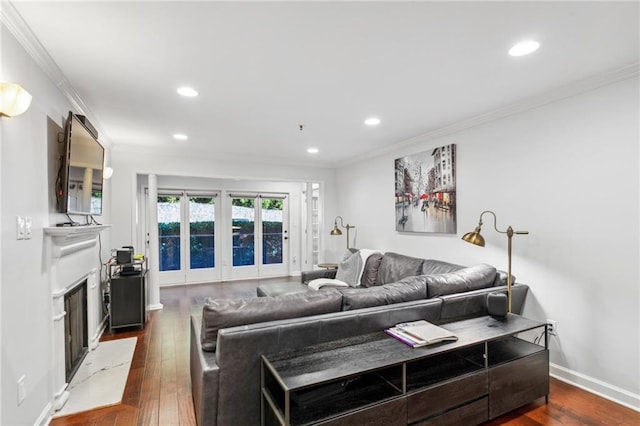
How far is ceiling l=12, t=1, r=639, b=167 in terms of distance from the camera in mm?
1665

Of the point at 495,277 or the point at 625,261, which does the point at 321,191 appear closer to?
the point at 495,277

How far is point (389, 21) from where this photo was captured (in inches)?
68.2

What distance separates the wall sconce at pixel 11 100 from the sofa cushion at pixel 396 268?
3667 mm

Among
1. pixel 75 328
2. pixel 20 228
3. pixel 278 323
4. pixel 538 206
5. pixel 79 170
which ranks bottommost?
pixel 75 328

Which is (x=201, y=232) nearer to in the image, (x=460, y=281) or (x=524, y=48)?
(x=460, y=281)

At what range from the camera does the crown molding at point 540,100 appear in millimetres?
2340

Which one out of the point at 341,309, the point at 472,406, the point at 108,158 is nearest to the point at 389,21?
the point at 341,309

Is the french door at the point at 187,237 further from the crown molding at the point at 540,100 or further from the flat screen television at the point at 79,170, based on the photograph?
the crown molding at the point at 540,100

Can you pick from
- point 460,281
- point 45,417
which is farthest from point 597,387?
point 45,417

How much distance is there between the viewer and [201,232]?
674cm

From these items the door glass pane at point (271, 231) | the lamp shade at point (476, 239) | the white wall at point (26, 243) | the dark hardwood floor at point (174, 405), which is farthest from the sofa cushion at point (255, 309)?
the door glass pane at point (271, 231)

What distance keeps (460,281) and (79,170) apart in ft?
10.8

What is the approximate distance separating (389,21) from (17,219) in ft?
7.67

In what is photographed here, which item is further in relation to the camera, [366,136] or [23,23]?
[366,136]
